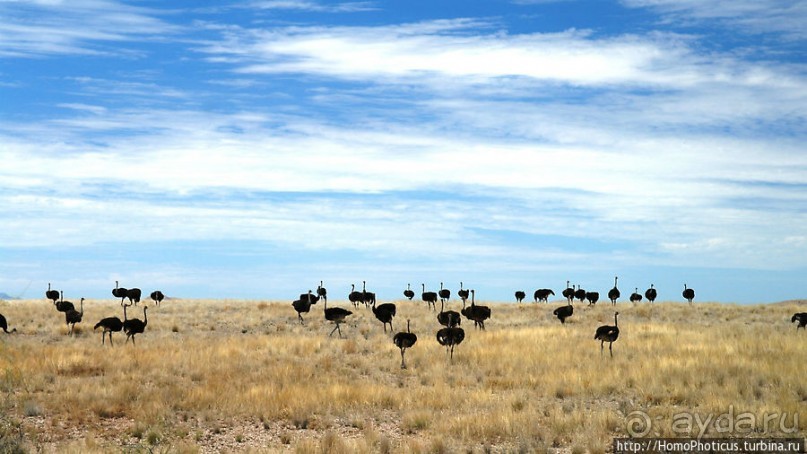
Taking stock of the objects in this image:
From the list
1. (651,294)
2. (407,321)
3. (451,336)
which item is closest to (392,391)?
(451,336)

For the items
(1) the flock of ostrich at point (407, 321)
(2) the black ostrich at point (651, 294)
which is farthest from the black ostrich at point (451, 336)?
(2) the black ostrich at point (651, 294)

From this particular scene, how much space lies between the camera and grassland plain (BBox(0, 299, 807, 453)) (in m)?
12.9

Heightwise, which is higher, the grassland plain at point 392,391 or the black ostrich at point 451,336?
the black ostrich at point 451,336

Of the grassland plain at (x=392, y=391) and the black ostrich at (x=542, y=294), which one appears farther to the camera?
the black ostrich at (x=542, y=294)

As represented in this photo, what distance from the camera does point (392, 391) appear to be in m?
16.8

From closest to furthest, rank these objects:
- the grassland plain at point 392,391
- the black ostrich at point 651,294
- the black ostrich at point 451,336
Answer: the grassland plain at point 392,391, the black ostrich at point 451,336, the black ostrich at point 651,294

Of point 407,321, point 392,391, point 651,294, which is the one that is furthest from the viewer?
point 651,294

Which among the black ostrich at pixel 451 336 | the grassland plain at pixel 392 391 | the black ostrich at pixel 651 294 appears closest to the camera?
the grassland plain at pixel 392 391

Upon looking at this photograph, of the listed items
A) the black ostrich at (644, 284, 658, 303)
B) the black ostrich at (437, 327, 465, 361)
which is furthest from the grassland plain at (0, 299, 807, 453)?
the black ostrich at (644, 284, 658, 303)

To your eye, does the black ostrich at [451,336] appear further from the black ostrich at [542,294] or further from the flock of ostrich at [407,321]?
Answer: the black ostrich at [542,294]

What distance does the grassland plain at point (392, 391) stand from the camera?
12.9m

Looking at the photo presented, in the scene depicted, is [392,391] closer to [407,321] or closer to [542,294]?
[407,321]

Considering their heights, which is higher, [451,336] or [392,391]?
[451,336]

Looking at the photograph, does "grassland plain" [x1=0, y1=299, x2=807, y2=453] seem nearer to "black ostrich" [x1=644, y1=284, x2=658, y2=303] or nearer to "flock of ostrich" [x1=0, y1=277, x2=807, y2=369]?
"flock of ostrich" [x1=0, y1=277, x2=807, y2=369]
